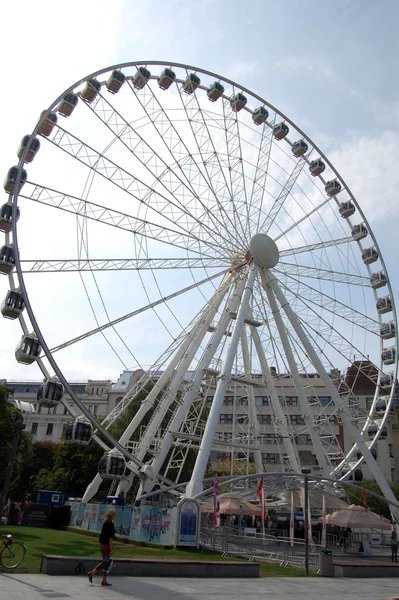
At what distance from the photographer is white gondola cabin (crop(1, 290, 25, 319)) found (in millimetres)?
24156

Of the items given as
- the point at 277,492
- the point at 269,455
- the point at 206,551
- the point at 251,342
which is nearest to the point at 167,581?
the point at 206,551

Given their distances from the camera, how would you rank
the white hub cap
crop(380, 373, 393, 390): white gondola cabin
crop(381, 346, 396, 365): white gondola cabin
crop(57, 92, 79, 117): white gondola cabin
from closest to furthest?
crop(57, 92, 79, 117): white gondola cabin < the white hub cap < crop(380, 373, 393, 390): white gondola cabin < crop(381, 346, 396, 365): white gondola cabin

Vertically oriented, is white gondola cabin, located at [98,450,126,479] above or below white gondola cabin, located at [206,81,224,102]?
below

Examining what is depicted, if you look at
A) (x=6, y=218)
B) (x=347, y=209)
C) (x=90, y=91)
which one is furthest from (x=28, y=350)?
(x=347, y=209)

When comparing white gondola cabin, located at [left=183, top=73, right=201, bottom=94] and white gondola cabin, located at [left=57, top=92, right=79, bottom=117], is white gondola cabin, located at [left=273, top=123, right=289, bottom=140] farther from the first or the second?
white gondola cabin, located at [left=57, top=92, right=79, bottom=117]

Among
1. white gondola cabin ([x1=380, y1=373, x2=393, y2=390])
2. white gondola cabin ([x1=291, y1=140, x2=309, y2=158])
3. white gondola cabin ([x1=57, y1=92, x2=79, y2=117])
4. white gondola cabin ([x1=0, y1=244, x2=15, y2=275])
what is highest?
white gondola cabin ([x1=291, y1=140, x2=309, y2=158])

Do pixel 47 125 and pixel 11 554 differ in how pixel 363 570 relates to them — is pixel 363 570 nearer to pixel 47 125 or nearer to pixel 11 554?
pixel 11 554

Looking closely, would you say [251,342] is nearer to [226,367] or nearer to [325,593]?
[226,367]

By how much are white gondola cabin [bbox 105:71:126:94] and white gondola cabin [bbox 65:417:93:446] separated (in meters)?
18.0

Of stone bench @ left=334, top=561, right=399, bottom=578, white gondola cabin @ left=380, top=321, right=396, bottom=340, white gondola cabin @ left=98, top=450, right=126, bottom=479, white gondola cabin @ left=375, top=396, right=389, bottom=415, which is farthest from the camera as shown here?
white gondola cabin @ left=380, top=321, right=396, bottom=340

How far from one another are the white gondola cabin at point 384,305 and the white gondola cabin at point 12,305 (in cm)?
2445

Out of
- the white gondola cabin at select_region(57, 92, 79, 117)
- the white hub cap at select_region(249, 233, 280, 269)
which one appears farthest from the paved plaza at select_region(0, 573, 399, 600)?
the white gondola cabin at select_region(57, 92, 79, 117)

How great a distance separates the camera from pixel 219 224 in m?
31.9

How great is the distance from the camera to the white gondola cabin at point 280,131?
36.5m
